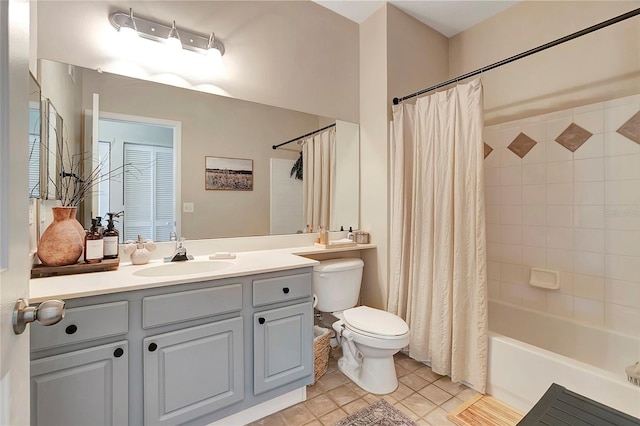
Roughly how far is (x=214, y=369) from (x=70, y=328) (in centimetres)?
62

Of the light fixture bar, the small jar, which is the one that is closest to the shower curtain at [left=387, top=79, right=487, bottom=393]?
the small jar

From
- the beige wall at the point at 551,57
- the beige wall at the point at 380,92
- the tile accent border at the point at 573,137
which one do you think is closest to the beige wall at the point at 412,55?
the beige wall at the point at 380,92

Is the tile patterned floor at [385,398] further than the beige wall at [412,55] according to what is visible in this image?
No

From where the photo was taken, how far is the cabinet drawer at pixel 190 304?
4.21 feet

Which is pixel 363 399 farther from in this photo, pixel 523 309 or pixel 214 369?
pixel 523 309

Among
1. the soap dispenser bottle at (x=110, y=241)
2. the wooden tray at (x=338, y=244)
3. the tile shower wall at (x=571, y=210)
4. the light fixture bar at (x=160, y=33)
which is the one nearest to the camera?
the soap dispenser bottle at (x=110, y=241)

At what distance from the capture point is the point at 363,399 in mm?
1810

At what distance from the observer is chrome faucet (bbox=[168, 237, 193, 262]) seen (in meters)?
1.71

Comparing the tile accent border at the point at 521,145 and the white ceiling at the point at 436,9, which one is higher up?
the white ceiling at the point at 436,9

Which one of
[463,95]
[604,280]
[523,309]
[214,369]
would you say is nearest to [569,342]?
[523,309]

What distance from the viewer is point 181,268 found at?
1686 millimetres

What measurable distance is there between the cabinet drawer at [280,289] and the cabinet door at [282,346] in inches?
2.4

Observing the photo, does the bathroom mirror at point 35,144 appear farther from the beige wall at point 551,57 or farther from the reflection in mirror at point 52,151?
the beige wall at point 551,57

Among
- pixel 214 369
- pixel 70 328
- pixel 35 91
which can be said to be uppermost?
pixel 35 91
